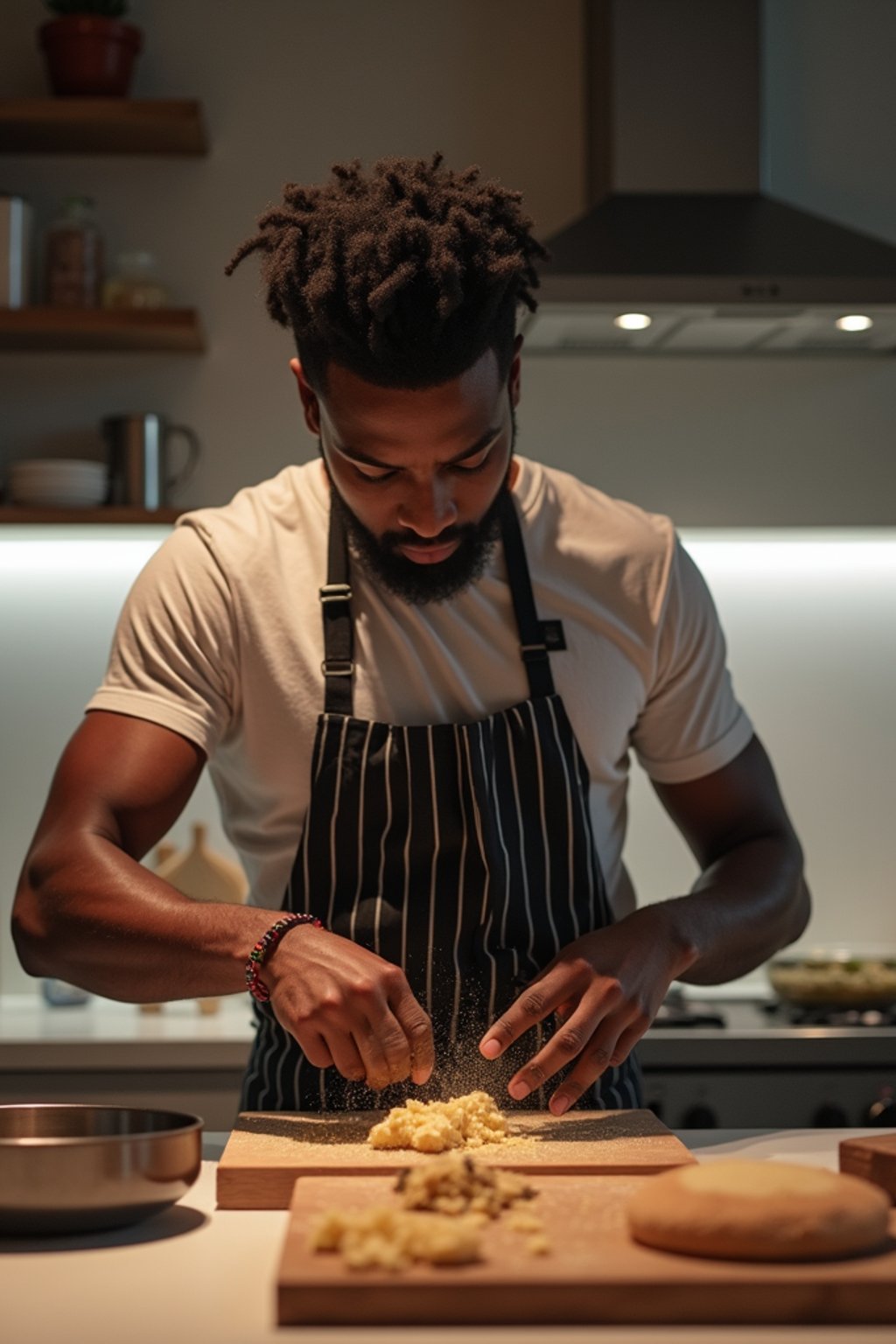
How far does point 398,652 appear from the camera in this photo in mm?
1694

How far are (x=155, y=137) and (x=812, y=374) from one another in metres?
1.36

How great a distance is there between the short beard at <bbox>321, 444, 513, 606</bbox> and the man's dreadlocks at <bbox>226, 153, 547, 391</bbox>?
0.49 ft

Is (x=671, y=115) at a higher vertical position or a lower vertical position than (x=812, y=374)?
higher

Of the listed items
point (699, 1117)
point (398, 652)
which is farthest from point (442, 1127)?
point (699, 1117)

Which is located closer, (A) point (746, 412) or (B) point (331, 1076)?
(B) point (331, 1076)

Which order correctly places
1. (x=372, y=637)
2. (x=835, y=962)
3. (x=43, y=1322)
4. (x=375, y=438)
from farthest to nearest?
1. (x=835, y=962)
2. (x=372, y=637)
3. (x=375, y=438)
4. (x=43, y=1322)

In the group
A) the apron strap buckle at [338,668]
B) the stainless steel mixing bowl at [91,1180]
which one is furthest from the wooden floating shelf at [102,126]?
the stainless steel mixing bowl at [91,1180]

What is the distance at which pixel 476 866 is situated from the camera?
63.5 inches

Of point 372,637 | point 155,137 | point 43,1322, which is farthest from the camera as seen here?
point 155,137

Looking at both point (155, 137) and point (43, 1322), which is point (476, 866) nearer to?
point (43, 1322)

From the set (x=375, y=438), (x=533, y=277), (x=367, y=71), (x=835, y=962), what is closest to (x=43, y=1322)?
(x=375, y=438)

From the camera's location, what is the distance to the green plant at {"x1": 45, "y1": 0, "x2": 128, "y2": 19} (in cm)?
298

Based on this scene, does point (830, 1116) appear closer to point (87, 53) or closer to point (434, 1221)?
point (434, 1221)

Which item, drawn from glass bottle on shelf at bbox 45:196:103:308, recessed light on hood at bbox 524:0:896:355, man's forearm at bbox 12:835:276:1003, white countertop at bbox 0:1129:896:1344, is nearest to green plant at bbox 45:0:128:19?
glass bottle on shelf at bbox 45:196:103:308
